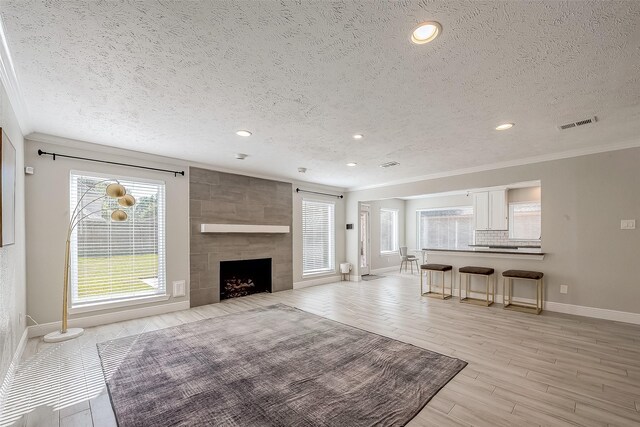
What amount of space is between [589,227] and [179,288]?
652cm

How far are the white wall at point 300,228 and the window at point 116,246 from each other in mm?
2825

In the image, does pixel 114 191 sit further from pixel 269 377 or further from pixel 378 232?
pixel 378 232

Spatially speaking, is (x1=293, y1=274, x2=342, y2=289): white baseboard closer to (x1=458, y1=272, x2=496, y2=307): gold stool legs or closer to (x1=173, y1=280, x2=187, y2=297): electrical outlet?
(x1=173, y1=280, x2=187, y2=297): electrical outlet

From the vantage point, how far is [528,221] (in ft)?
22.6

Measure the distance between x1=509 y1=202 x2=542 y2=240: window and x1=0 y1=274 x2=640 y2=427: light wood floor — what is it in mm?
3132

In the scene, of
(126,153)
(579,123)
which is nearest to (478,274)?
(579,123)

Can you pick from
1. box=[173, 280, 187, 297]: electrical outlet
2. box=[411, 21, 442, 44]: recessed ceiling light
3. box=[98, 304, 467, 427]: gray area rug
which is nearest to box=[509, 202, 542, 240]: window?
box=[98, 304, 467, 427]: gray area rug

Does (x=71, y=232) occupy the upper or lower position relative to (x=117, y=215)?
lower

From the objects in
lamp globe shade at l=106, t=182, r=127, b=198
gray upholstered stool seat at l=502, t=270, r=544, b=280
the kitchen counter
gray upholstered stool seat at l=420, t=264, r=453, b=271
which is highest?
lamp globe shade at l=106, t=182, r=127, b=198

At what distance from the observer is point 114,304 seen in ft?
13.4

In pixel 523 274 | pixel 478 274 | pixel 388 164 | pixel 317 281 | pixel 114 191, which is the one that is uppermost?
pixel 388 164

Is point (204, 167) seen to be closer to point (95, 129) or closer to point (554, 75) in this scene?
point (95, 129)

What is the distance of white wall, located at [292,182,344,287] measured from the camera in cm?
659

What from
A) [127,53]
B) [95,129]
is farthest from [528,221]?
[95,129]
